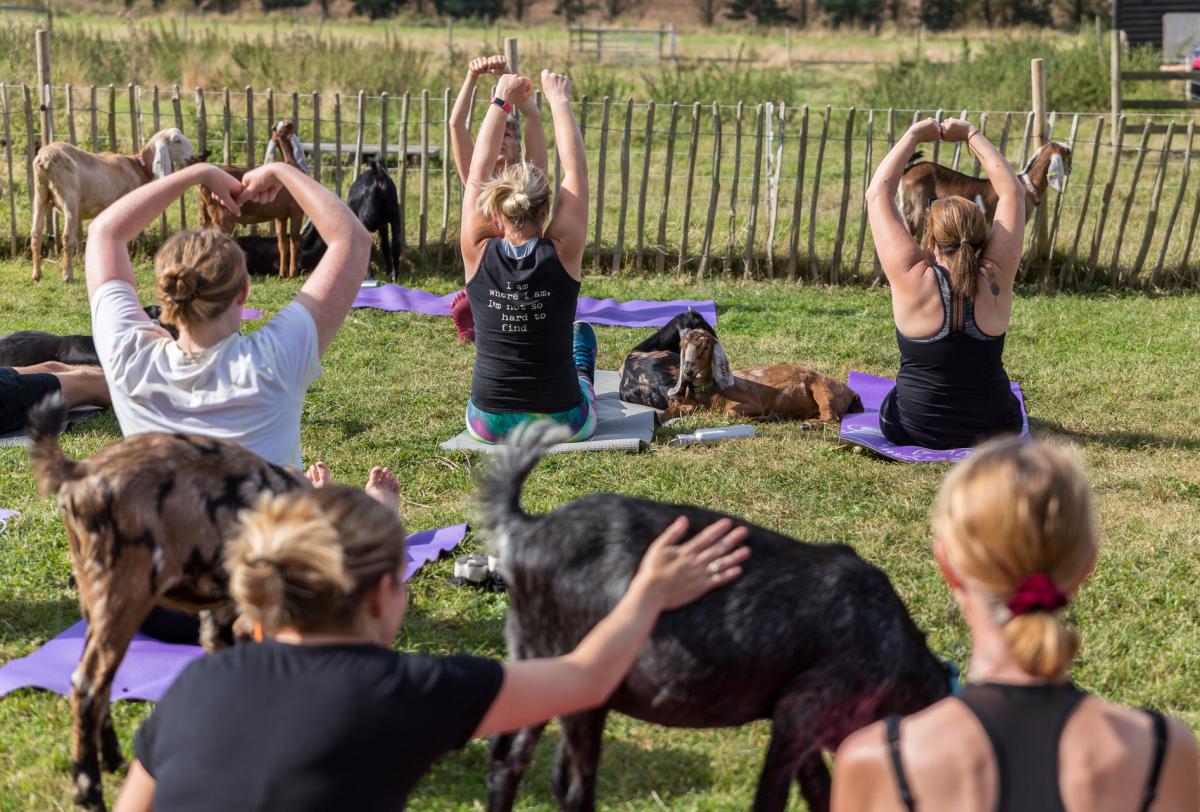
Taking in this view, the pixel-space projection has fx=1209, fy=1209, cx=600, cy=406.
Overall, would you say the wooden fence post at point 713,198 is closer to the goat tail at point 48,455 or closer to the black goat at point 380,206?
the black goat at point 380,206

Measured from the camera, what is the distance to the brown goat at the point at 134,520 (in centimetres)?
292

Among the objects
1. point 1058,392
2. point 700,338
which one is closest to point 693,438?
point 700,338

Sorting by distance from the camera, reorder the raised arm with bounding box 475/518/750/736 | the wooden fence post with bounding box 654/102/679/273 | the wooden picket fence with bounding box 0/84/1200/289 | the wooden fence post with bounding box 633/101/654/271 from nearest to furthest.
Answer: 1. the raised arm with bounding box 475/518/750/736
2. the wooden picket fence with bounding box 0/84/1200/289
3. the wooden fence post with bounding box 633/101/654/271
4. the wooden fence post with bounding box 654/102/679/273

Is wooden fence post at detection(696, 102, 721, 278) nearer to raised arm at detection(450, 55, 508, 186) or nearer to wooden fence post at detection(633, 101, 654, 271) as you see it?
wooden fence post at detection(633, 101, 654, 271)

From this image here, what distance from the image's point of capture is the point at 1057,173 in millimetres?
10703

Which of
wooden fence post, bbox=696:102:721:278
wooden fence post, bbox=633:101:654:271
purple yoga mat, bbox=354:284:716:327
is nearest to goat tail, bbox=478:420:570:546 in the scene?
purple yoga mat, bbox=354:284:716:327

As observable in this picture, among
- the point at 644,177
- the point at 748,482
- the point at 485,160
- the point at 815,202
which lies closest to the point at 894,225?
the point at 748,482

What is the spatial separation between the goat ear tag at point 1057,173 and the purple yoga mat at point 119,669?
29.3ft

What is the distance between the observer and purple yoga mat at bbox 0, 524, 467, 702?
391 centimetres

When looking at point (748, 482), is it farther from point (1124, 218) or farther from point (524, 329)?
point (1124, 218)

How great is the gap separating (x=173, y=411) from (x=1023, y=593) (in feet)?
7.87

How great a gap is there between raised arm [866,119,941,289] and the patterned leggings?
1.78 metres

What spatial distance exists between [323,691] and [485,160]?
429 cm

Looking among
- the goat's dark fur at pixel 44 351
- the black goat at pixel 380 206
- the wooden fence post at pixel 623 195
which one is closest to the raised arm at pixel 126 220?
the goat's dark fur at pixel 44 351
